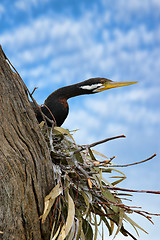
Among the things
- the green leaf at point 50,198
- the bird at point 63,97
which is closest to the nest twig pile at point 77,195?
the green leaf at point 50,198

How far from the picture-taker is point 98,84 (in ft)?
7.97

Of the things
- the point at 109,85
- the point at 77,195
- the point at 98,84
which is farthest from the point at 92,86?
the point at 77,195

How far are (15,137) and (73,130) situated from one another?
971 mm

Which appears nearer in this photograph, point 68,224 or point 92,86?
point 68,224

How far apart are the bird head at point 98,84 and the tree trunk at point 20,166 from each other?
750 millimetres

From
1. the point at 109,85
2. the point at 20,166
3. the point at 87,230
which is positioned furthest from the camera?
the point at 109,85

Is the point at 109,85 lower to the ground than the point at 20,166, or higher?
higher

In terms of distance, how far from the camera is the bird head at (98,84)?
238cm

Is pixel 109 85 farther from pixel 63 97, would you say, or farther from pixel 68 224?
pixel 68 224

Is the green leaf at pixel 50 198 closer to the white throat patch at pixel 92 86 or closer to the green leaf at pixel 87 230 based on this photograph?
the green leaf at pixel 87 230

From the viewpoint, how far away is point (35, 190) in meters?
1.55

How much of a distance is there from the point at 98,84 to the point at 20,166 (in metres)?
1.13

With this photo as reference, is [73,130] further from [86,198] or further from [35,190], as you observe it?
[35,190]

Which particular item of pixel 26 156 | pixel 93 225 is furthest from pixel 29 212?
pixel 93 225
